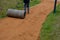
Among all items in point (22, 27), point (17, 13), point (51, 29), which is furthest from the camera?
point (17, 13)

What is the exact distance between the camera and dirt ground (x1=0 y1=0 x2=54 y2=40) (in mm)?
8991

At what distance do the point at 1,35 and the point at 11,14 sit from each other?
3530mm

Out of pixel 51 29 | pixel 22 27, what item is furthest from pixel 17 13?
pixel 51 29

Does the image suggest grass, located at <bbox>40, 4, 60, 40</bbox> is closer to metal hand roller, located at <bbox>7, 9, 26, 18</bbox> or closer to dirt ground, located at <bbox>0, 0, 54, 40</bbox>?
dirt ground, located at <bbox>0, 0, 54, 40</bbox>

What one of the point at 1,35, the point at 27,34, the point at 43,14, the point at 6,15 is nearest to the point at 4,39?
the point at 1,35

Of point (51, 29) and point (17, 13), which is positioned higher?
point (17, 13)

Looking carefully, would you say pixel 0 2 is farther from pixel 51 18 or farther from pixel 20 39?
pixel 20 39

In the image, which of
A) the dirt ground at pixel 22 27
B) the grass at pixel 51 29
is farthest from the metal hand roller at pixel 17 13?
the grass at pixel 51 29

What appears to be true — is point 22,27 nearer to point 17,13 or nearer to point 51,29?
point 51,29

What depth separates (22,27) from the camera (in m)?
10.3

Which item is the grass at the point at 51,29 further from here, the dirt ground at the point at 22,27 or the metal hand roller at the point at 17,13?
the metal hand roller at the point at 17,13

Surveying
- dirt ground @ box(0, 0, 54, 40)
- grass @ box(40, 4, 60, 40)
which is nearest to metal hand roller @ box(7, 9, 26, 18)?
dirt ground @ box(0, 0, 54, 40)

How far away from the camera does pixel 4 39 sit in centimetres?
855

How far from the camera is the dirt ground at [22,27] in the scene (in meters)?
8.99
